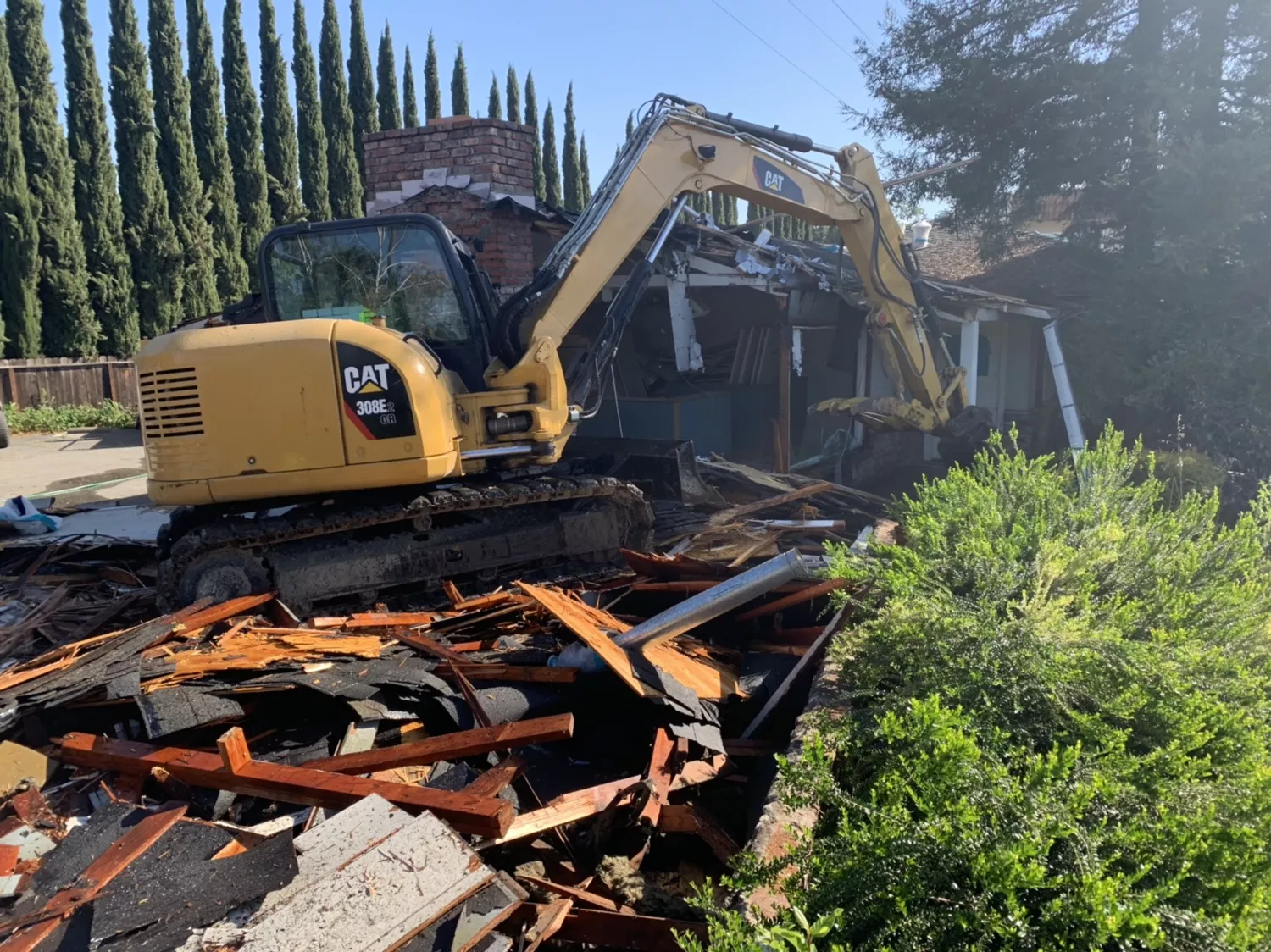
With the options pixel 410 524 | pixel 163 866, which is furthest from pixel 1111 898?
pixel 410 524

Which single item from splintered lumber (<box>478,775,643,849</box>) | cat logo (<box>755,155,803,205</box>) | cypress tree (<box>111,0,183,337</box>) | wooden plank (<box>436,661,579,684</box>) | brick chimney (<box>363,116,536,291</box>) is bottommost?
splintered lumber (<box>478,775,643,849</box>)

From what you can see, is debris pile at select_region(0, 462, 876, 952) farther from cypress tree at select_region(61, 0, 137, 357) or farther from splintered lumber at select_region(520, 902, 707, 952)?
cypress tree at select_region(61, 0, 137, 357)

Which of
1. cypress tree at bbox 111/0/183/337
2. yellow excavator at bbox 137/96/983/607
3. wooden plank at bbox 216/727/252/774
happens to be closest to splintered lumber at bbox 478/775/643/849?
wooden plank at bbox 216/727/252/774

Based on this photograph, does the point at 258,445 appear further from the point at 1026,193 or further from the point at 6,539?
the point at 1026,193

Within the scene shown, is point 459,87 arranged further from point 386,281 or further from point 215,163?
point 386,281

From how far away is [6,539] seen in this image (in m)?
7.77

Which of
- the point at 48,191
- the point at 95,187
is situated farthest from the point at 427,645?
the point at 95,187

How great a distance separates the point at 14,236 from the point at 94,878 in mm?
23398

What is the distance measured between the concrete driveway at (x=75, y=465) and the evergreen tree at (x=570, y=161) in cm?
2296

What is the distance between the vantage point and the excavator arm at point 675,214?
21.4 feet

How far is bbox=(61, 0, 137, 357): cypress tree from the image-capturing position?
73.9ft

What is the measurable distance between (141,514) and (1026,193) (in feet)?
43.3

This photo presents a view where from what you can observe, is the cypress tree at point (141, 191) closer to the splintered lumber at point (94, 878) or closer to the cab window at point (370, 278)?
the cab window at point (370, 278)

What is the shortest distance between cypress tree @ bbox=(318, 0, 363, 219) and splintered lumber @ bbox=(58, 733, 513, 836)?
26990mm
